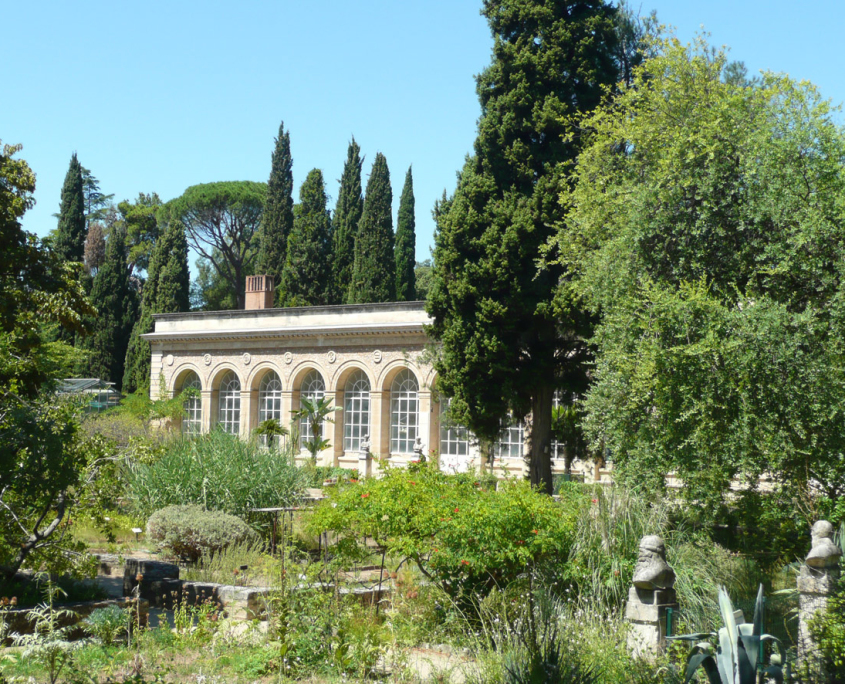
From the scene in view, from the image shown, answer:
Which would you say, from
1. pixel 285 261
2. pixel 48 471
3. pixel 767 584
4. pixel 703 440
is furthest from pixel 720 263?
pixel 285 261

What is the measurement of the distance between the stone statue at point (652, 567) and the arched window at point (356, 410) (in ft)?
64.6

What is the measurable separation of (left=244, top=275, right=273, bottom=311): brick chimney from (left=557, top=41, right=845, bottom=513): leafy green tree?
19.1 m

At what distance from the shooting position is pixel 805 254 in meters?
9.80

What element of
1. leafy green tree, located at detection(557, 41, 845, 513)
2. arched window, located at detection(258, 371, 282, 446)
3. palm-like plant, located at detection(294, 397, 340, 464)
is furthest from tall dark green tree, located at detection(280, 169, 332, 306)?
leafy green tree, located at detection(557, 41, 845, 513)

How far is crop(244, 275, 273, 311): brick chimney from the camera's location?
29.7m

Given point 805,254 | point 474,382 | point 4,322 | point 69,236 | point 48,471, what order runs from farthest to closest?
1. point 69,236
2. point 474,382
3. point 4,322
4. point 805,254
5. point 48,471

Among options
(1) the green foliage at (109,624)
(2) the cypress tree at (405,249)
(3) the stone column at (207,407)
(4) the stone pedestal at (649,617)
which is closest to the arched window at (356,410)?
(3) the stone column at (207,407)

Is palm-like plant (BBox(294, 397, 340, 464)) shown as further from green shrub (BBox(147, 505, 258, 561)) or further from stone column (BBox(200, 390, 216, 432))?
green shrub (BBox(147, 505, 258, 561))

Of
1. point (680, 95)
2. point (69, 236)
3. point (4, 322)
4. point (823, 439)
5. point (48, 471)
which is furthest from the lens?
point (69, 236)

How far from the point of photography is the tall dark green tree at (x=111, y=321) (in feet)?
117

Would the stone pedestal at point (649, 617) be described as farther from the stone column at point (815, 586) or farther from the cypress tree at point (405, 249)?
the cypress tree at point (405, 249)

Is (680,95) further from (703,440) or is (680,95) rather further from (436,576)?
Result: (436,576)

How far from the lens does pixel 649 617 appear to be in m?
5.89

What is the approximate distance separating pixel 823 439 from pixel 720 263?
9.35ft
